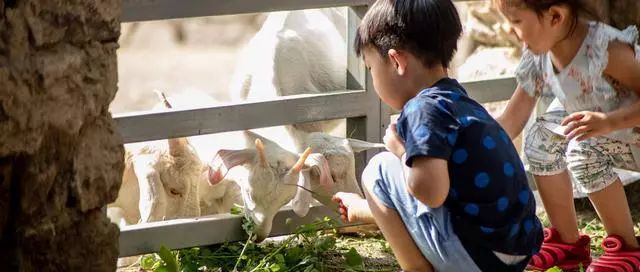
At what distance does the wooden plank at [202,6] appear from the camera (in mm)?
4266

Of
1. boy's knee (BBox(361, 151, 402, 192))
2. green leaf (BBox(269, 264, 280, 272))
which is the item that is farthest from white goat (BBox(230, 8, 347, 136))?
boy's knee (BBox(361, 151, 402, 192))

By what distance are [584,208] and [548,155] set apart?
112 cm

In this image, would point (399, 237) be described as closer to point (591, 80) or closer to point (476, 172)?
point (476, 172)

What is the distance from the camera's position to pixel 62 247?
131 inches

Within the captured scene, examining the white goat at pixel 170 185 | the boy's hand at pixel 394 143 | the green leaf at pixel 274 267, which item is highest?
the boy's hand at pixel 394 143

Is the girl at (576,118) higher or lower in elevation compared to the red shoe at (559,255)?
higher

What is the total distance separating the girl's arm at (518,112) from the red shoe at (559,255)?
18.6 inches

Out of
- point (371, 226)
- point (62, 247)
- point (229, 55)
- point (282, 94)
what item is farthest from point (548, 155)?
point (229, 55)

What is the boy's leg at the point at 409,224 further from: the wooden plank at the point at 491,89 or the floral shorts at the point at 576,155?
the wooden plank at the point at 491,89

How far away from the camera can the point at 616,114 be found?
4.14m

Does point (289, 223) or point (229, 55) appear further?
point (229, 55)

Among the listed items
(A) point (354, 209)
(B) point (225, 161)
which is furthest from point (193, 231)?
(A) point (354, 209)

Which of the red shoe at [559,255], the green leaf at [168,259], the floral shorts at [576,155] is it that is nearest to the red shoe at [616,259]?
the red shoe at [559,255]

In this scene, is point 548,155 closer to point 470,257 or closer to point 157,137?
point 470,257
